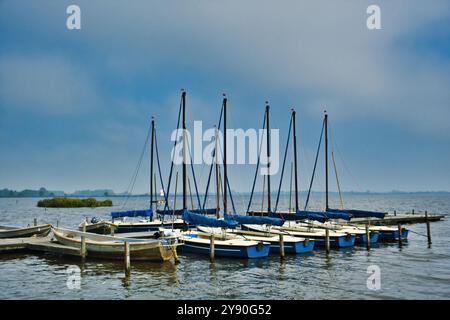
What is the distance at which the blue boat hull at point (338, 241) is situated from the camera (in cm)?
3478

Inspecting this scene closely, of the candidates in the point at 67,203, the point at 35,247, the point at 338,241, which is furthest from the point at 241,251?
the point at 67,203

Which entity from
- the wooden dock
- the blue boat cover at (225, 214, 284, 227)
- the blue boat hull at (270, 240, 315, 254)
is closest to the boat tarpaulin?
the blue boat cover at (225, 214, 284, 227)

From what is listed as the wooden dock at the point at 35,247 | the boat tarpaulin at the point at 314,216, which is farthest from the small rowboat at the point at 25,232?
the boat tarpaulin at the point at 314,216

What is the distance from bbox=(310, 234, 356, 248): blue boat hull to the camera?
3478cm

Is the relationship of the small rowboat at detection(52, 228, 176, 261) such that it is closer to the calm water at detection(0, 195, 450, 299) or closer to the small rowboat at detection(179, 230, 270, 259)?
the calm water at detection(0, 195, 450, 299)

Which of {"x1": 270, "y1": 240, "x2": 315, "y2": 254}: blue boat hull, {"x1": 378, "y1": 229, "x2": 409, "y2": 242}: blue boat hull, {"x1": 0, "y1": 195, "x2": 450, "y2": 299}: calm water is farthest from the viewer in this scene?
{"x1": 378, "y1": 229, "x2": 409, "y2": 242}: blue boat hull

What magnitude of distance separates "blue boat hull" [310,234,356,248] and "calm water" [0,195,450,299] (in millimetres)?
2319

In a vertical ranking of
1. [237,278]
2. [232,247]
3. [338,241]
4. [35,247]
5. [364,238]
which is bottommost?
[237,278]

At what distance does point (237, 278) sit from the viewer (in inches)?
938

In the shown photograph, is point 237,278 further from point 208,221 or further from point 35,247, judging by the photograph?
point 35,247

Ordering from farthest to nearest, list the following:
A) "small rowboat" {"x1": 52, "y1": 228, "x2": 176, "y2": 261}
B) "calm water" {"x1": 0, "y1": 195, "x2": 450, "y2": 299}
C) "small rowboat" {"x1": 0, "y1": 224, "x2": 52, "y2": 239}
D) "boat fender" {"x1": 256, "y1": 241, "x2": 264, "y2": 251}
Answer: "small rowboat" {"x1": 0, "y1": 224, "x2": 52, "y2": 239}
"boat fender" {"x1": 256, "y1": 241, "x2": 264, "y2": 251}
"small rowboat" {"x1": 52, "y1": 228, "x2": 176, "y2": 261}
"calm water" {"x1": 0, "y1": 195, "x2": 450, "y2": 299}

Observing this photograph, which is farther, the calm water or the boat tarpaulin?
the boat tarpaulin

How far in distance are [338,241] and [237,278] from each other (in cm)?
1454
